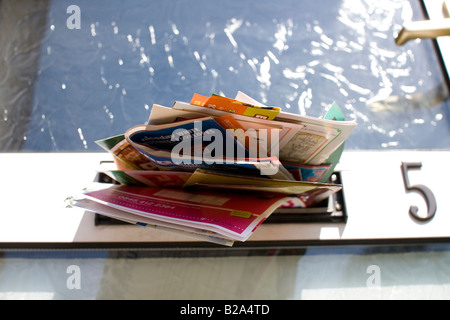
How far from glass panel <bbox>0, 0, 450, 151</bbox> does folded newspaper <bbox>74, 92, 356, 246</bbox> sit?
0.28 metres

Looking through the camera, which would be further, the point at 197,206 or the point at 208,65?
the point at 208,65

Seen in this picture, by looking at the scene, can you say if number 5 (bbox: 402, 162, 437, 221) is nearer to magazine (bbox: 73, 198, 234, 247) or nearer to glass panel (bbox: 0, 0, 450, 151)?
glass panel (bbox: 0, 0, 450, 151)

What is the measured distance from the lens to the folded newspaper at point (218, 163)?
490 millimetres

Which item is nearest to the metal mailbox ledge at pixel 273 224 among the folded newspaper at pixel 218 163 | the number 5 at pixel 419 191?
the number 5 at pixel 419 191

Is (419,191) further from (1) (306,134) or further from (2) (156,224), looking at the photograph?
(2) (156,224)

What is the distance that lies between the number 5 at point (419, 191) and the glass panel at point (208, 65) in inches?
3.1

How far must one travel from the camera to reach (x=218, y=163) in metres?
0.49

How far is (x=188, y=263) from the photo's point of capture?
0.73m

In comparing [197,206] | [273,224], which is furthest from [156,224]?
[273,224]

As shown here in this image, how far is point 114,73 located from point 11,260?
0.49m

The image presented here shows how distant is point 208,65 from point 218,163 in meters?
0.47

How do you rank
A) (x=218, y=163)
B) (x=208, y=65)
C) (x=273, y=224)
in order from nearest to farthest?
(x=218, y=163) < (x=273, y=224) < (x=208, y=65)

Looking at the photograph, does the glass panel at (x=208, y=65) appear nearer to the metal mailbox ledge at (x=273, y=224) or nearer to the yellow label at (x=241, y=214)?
the metal mailbox ledge at (x=273, y=224)
